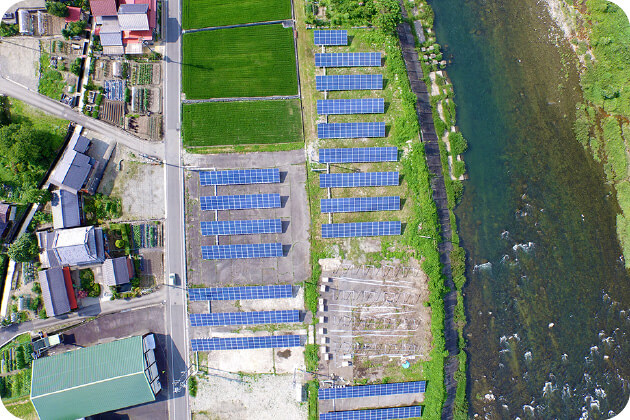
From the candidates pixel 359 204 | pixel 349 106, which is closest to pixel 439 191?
pixel 359 204

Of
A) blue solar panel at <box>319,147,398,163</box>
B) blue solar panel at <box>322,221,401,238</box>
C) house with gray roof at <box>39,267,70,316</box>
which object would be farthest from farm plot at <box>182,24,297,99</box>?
house with gray roof at <box>39,267,70,316</box>

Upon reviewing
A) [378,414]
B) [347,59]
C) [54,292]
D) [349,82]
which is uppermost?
[347,59]

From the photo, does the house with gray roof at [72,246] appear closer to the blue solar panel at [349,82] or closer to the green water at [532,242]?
the blue solar panel at [349,82]

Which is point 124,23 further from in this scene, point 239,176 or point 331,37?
point 331,37

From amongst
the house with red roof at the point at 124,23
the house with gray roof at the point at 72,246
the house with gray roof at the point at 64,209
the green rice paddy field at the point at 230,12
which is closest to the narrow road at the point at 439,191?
the green rice paddy field at the point at 230,12

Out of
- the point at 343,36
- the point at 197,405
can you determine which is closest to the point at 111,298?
the point at 197,405

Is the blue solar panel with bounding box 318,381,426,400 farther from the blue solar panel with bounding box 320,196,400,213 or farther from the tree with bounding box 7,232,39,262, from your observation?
the tree with bounding box 7,232,39,262
